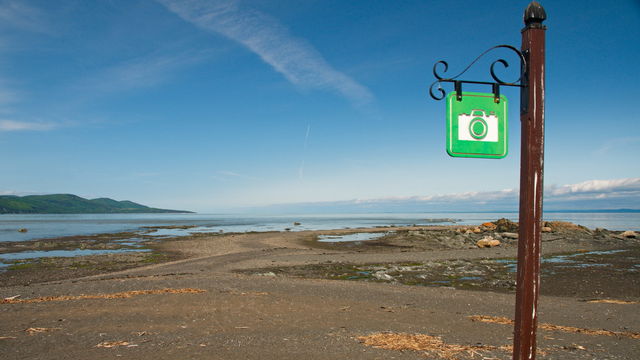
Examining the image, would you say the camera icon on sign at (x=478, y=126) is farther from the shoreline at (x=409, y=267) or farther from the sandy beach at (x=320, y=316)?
the shoreline at (x=409, y=267)

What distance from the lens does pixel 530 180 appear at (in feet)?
13.7

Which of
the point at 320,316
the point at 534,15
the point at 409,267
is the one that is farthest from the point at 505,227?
the point at 534,15

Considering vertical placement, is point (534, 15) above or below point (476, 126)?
above

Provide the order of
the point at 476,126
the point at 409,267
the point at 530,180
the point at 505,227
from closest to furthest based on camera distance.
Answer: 1. the point at 530,180
2. the point at 476,126
3. the point at 409,267
4. the point at 505,227

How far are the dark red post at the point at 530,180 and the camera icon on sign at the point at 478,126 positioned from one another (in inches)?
11.3

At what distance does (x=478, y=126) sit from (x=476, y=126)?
26 mm

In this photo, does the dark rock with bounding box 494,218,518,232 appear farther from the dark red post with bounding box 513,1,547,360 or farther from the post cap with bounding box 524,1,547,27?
the post cap with bounding box 524,1,547,27

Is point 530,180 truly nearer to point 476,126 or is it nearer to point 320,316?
point 476,126

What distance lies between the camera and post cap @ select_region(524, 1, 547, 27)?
427 centimetres

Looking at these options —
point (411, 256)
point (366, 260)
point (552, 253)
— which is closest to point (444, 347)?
point (366, 260)

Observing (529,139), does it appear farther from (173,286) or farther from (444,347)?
(173,286)

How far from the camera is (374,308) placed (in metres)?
12.6

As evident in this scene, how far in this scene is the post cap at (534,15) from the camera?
14.0 ft

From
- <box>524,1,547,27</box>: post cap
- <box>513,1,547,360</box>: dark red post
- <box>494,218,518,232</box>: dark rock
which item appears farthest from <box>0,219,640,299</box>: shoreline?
<box>524,1,547,27</box>: post cap
